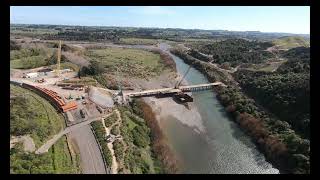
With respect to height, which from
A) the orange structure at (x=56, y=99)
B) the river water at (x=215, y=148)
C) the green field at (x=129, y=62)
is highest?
the green field at (x=129, y=62)

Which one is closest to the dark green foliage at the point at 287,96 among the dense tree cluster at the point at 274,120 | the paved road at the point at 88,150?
the dense tree cluster at the point at 274,120

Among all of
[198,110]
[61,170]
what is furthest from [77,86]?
[61,170]

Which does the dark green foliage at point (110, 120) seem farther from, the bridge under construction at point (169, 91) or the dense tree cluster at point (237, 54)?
the dense tree cluster at point (237, 54)

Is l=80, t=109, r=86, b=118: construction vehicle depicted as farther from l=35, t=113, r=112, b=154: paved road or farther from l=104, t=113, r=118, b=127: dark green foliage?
l=104, t=113, r=118, b=127: dark green foliage

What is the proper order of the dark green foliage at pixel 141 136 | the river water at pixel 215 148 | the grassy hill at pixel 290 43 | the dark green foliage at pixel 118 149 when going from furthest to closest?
the grassy hill at pixel 290 43 < the dark green foliage at pixel 141 136 < the river water at pixel 215 148 < the dark green foliage at pixel 118 149

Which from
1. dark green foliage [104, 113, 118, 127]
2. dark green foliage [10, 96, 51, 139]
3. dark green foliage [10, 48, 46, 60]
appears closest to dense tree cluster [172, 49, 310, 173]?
dark green foliage [104, 113, 118, 127]
